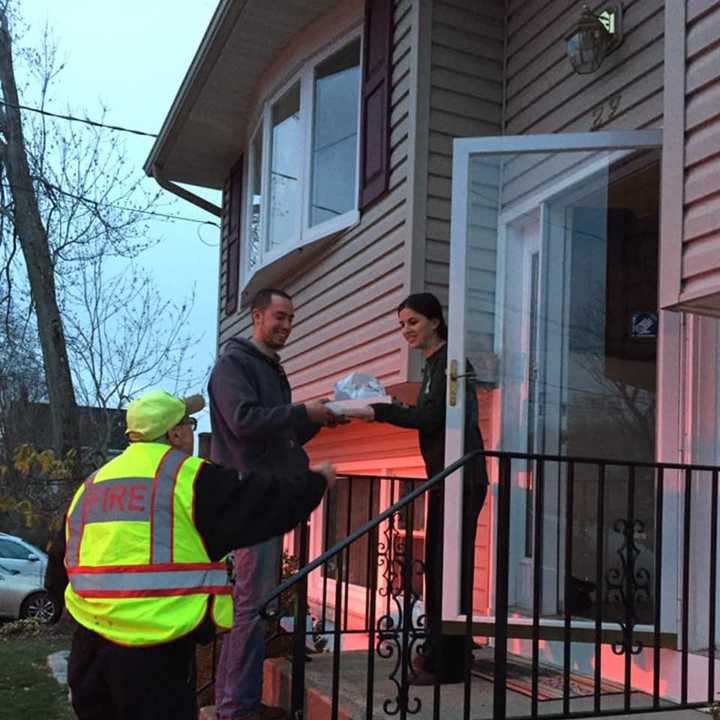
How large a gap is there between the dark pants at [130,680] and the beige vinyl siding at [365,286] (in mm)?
3382

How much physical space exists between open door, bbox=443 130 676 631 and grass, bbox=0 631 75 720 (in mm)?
3164

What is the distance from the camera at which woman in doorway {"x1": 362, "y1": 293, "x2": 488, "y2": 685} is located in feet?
13.6

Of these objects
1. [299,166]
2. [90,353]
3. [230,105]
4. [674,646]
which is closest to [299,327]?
[299,166]

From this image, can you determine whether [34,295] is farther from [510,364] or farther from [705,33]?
[705,33]

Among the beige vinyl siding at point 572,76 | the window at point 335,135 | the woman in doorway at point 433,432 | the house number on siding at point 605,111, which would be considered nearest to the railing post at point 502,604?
the woman in doorway at point 433,432

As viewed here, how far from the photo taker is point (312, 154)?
774 cm

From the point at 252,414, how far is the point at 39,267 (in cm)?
868

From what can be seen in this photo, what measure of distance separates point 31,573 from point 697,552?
39.5 ft

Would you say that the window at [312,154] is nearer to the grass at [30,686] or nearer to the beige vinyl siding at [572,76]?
the beige vinyl siding at [572,76]

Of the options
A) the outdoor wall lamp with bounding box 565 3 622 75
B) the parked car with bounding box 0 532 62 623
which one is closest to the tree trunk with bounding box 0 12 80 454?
the parked car with bounding box 0 532 62 623

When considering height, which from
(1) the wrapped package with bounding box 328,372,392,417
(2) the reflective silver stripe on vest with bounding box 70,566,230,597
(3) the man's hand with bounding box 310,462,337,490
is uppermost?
(1) the wrapped package with bounding box 328,372,392,417

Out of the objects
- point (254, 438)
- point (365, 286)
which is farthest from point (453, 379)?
point (365, 286)

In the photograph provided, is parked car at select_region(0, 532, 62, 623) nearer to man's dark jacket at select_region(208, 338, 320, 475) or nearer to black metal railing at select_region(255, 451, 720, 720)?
black metal railing at select_region(255, 451, 720, 720)

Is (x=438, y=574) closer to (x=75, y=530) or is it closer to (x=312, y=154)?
(x=75, y=530)
